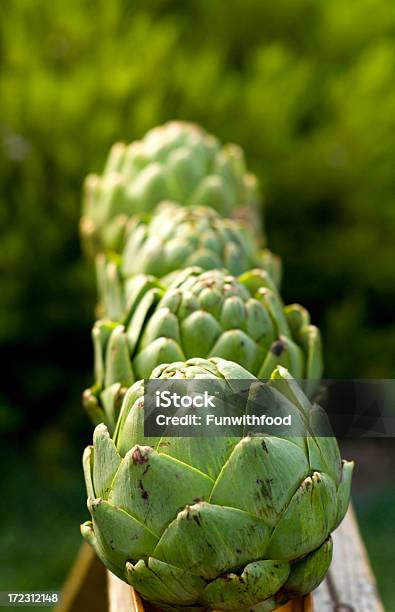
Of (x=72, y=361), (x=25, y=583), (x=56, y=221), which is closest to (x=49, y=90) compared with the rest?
(x=56, y=221)

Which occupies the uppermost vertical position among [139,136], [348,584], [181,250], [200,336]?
[139,136]

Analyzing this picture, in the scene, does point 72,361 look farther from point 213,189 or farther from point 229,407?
point 229,407

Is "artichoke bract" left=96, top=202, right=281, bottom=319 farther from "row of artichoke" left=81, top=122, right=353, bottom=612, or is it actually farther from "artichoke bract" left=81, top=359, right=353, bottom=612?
"artichoke bract" left=81, top=359, right=353, bottom=612

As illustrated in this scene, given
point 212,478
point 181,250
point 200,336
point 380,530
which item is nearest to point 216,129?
point 380,530

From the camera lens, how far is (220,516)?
0.56 meters

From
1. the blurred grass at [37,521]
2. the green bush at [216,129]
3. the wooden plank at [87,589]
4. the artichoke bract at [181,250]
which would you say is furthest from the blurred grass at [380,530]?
the artichoke bract at [181,250]

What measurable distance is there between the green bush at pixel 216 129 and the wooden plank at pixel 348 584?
0.94m

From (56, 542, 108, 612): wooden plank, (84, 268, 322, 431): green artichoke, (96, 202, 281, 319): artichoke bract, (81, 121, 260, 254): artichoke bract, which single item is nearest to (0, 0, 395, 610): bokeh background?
(81, 121, 260, 254): artichoke bract

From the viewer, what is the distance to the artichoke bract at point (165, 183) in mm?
1188

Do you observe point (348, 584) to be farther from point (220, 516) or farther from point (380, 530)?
point (380, 530)

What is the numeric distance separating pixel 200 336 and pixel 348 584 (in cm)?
23

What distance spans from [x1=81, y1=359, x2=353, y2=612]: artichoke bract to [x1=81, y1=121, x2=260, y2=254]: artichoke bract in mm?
610

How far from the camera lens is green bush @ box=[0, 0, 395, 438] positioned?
1.69 meters

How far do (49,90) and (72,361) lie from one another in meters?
0.50
